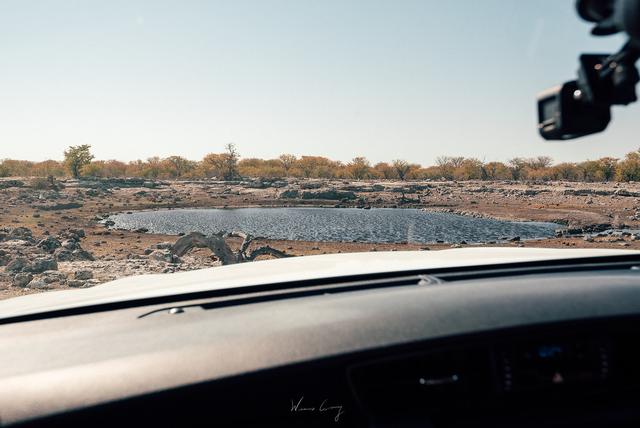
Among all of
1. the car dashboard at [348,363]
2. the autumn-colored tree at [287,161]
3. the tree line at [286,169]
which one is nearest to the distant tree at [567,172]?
the tree line at [286,169]

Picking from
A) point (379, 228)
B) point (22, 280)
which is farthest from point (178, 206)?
point (22, 280)

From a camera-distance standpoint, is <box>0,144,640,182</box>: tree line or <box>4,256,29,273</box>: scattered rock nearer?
<box>4,256,29,273</box>: scattered rock

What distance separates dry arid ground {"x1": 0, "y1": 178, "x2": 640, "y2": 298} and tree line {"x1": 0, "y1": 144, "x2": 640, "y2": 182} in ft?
78.8

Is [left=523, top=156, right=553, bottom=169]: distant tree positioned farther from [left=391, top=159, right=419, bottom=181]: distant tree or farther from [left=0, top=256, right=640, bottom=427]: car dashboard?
[left=0, top=256, right=640, bottom=427]: car dashboard

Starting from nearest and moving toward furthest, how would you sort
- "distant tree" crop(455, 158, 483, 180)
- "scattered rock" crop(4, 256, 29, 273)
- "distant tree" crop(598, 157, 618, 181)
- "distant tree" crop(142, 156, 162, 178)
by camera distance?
1. "scattered rock" crop(4, 256, 29, 273)
2. "distant tree" crop(598, 157, 618, 181)
3. "distant tree" crop(455, 158, 483, 180)
4. "distant tree" crop(142, 156, 162, 178)

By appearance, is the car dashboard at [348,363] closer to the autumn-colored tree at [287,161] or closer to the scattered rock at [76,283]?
the scattered rock at [76,283]

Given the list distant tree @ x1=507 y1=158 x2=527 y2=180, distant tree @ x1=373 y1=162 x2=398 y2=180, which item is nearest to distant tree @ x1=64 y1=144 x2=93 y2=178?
distant tree @ x1=373 y1=162 x2=398 y2=180

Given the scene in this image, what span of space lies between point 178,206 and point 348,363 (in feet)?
218

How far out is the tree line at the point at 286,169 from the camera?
344 ft

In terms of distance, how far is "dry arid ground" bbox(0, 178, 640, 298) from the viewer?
14.1 m

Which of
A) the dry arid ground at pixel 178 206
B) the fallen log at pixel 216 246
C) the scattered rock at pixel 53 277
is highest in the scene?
the fallen log at pixel 216 246

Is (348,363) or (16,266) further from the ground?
(348,363)

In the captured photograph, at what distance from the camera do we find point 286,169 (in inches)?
5177

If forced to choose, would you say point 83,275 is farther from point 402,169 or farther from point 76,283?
point 402,169
